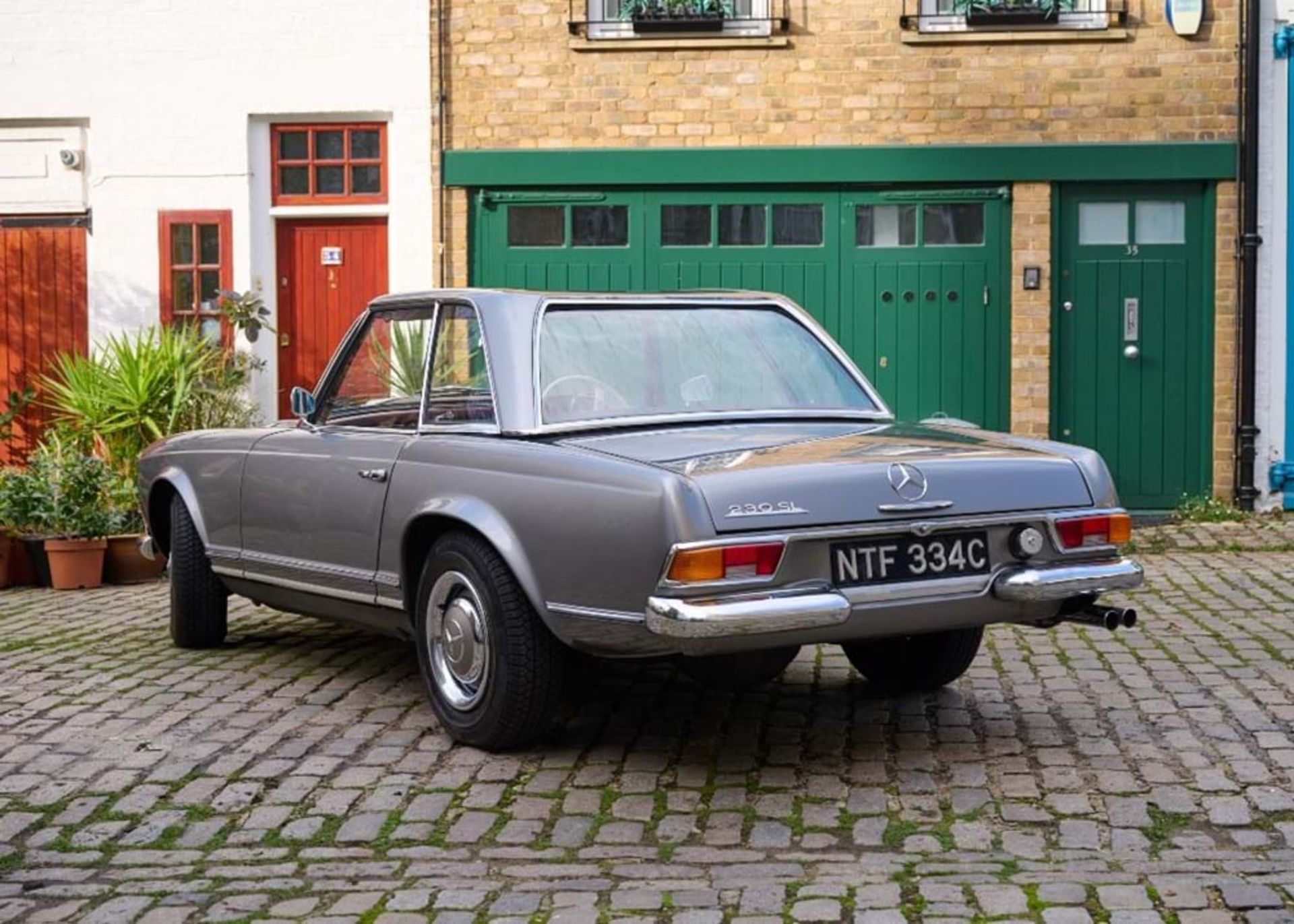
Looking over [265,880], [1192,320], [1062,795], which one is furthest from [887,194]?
[265,880]

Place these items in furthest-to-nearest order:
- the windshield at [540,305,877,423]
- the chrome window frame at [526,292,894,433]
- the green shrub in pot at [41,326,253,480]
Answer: the green shrub in pot at [41,326,253,480]
the windshield at [540,305,877,423]
the chrome window frame at [526,292,894,433]

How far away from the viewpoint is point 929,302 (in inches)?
561

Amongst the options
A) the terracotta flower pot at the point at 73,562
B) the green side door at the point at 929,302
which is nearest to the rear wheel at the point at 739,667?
the terracotta flower pot at the point at 73,562

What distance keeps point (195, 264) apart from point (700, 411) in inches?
368

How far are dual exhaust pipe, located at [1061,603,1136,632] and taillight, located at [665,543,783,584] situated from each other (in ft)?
3.91

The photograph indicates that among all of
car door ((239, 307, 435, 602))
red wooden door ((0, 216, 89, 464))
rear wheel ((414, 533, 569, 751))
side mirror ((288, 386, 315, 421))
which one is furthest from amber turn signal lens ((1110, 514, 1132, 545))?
red wooden door ((0, 216, 89, 464))

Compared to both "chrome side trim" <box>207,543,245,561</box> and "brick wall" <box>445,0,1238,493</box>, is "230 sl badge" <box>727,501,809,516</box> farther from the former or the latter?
"brick wall" <box>445,0,1238,493</box>

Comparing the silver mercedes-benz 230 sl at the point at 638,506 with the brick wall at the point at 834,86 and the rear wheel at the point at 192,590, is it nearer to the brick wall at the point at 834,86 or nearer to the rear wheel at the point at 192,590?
the rear wheel at the point at 192,590

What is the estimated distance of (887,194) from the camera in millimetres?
14195

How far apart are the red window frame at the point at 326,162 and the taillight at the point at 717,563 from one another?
32.8 ft

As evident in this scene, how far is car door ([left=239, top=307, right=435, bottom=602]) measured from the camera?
6.63 metres

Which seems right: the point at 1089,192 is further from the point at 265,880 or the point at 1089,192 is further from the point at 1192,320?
the point at 265,880

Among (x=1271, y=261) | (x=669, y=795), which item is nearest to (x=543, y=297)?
(x=669, y=795)

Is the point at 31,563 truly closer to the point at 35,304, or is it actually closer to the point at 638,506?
the point at 35,304
